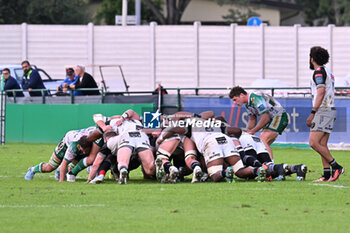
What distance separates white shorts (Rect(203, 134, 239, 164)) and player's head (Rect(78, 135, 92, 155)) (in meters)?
1.81

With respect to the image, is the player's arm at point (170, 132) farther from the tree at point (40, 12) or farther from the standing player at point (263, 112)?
the tree at point (40, 12)

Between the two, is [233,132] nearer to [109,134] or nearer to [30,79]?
[109,134]

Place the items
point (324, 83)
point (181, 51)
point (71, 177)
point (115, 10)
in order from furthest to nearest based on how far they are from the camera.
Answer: point (115, 10) < point (181, 51) < point (71, 177) < point (324, 83)

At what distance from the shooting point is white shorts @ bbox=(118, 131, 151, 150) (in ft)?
45.2

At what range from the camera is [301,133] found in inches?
936

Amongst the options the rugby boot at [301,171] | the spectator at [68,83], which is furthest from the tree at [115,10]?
the rugby boot at [301,171]

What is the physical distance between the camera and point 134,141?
13.9m

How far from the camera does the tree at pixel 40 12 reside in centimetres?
5138

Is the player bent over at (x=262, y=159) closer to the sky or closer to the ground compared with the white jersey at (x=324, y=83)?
closer to the ground

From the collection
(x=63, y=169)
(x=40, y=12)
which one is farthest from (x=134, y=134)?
(x=40, y=12)

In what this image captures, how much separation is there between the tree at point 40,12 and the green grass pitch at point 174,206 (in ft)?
123

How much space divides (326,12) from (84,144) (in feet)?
175

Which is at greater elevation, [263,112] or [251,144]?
[263,112]

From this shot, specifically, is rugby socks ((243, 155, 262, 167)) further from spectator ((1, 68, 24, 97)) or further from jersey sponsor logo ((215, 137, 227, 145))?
spectator ((1, 68, 24, 97))
